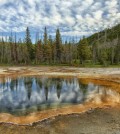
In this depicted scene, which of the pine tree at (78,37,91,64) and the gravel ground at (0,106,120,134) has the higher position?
the pine tree at (78,37,91,64)

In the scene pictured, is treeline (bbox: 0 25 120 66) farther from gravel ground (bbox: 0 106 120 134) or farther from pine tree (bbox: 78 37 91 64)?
gravel ground (bbox: 0 106 120 134)

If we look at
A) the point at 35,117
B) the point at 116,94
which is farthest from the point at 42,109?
the point at 116,94

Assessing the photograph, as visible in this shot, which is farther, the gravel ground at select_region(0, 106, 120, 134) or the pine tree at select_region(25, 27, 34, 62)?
the pine tree at select_region(25, 27, 34, 62)

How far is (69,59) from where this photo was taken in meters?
88.5

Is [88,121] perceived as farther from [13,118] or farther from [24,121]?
[13,118]

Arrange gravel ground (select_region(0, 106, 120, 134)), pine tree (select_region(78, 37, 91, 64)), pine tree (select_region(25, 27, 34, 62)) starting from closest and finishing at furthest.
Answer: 1. gravel ground (select_region(0, 106, 120, 134))
2. pine tree (select_region(78, 37, 91, 64))
3. pine tree (select_region(25, 27, 34, 62))

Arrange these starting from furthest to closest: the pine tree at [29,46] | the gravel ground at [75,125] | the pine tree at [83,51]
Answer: the pine tree at [29,46], the pine tree at [83,51], the gravel ground at [75,125]

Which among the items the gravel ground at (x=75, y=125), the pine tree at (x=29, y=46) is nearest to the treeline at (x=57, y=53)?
the pine tree at (x=29, y=46)

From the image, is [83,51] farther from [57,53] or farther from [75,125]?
[75,125]

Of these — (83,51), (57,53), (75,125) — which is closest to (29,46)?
(57,53)

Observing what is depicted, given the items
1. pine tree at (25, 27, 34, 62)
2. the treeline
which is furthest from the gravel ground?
pine tree at (25, 27, 34, 62)

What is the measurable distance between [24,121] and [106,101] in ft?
30.8

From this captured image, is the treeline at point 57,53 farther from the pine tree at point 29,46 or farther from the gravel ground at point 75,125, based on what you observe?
the gravel ground at point 75,125

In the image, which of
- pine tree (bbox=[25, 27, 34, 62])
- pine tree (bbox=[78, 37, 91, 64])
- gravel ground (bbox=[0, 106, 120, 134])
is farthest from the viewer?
pine tree (bbox=[25, 27, 34, 62])
